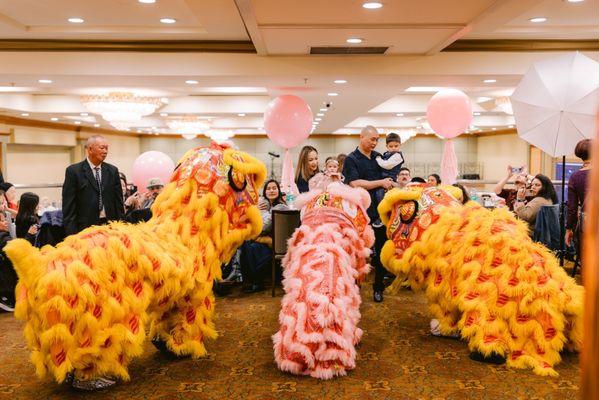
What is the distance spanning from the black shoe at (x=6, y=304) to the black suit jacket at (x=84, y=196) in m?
0.95

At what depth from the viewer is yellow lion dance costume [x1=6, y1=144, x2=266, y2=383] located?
7.84 ft

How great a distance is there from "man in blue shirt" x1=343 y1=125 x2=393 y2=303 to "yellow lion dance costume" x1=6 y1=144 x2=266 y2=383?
1521 mm

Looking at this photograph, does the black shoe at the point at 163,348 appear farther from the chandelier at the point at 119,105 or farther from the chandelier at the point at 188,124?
the chandelier at the point at 188,124

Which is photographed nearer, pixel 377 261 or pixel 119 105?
pixel 377 261

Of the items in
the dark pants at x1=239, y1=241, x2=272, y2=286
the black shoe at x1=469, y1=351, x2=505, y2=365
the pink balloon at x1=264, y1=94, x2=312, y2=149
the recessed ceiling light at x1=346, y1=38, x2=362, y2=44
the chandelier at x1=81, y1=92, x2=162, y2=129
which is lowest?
the black shoe at x1=469, y1=351, x2=505, y2=365

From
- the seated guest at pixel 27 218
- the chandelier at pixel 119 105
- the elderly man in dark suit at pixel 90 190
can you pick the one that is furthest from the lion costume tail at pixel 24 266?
the chandelier at pixel 119 105

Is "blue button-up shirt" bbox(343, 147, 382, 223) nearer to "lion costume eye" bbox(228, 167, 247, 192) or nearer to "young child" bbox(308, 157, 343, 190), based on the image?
→ "young child" bbox(308, 157, 343, 190)

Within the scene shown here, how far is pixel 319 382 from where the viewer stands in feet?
9.39

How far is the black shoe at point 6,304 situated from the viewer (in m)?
4.42

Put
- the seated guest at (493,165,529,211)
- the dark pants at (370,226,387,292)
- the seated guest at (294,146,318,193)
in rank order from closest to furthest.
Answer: the dark pants at (370,226,387,292) → the seated guest at (294,146,318,193) → the seated guest at (493,165,529,211)

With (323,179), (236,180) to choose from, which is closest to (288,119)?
(323,179)

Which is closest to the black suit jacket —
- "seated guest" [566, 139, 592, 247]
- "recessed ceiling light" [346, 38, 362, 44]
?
"recessed ceiling light" [346, 38, 362, 44]

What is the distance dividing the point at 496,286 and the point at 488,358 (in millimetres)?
437

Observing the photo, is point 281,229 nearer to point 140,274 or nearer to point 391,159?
point 391,159
